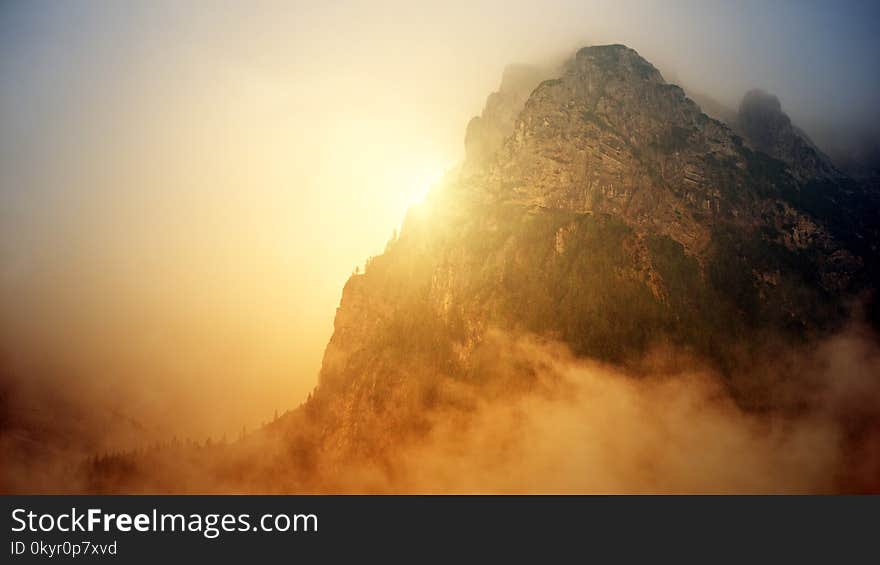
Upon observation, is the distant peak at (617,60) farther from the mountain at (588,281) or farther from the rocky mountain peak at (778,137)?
the rocky mountain peak at (778,137)

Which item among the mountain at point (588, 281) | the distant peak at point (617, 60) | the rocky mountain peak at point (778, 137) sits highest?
the distant peak at point (617, 60)

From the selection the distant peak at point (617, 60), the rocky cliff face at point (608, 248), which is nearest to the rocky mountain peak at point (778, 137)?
the rocky cliff face at point (608, 248)

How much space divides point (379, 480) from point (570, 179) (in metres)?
79.7

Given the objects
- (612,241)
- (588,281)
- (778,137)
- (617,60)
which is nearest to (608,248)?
(612,241)

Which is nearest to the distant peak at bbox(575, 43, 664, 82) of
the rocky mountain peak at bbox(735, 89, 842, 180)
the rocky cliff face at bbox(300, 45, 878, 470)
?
the rocky cliff face at bbox(300, 45, 878, 470)

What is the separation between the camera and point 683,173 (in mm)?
133875

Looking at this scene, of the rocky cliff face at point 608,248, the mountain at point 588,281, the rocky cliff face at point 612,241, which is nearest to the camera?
the mountain at point 588,281

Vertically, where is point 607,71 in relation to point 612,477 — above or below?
above

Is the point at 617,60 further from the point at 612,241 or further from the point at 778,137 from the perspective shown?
the point at 612,241

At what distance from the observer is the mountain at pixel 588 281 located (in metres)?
103

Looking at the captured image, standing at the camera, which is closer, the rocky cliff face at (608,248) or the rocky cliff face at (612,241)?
the rocky cliff face at (608,248)
